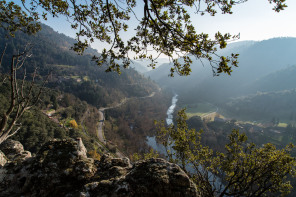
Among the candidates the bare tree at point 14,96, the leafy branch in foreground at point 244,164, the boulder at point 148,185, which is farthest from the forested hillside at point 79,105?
the leafy branch in foreground at point 244,164

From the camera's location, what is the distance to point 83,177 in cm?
519

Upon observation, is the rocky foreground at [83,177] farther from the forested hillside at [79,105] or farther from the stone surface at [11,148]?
the stone surface at [11,148]

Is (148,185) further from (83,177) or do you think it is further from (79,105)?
(79,105)

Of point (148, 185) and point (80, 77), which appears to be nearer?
point (148, 185)

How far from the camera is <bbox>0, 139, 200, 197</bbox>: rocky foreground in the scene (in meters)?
4.20

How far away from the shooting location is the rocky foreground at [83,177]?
13.8 ft

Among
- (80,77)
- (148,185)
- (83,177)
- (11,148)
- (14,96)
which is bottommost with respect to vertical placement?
(11,148)

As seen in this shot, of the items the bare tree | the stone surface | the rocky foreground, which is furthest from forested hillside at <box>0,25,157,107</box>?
the bare tree

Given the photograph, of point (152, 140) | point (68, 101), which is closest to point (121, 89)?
point (68, 101)

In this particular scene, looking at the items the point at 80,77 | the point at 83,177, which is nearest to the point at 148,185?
the point at 83,177

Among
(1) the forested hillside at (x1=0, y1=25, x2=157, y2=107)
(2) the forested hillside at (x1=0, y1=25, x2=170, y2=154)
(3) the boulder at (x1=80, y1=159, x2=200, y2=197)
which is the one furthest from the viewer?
(1) the forested hillside at (x1=0, y1=25, x2=157, y2=107)

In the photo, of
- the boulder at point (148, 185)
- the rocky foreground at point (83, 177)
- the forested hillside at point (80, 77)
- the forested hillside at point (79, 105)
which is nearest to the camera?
the boulder at point (148, 185)

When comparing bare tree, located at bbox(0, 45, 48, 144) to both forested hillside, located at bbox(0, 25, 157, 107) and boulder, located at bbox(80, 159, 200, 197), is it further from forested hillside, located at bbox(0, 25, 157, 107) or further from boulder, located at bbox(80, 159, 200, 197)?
forested hillside, located at bbox(0, 25, 157, 107)

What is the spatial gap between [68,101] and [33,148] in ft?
137
